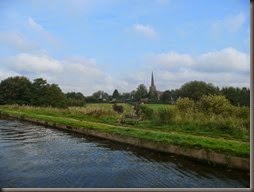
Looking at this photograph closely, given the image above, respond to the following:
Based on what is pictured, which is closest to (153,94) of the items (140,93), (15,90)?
(140,93)

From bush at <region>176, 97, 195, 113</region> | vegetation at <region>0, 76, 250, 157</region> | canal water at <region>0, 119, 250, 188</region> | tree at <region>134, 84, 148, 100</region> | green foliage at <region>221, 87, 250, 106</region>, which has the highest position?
tree at <region>134, 84, 148, 100</region>

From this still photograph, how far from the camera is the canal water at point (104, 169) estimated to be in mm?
8586

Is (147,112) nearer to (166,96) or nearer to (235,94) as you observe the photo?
(235,94)

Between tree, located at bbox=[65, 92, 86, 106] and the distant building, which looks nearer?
the distant building

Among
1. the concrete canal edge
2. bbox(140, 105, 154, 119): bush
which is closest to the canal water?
the concrete canal edge

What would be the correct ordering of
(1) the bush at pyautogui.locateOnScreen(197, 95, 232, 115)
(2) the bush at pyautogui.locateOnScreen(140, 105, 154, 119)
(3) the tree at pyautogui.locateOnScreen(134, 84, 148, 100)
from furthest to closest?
(3) the tree at pyautogui.locateOnScreen(134, 84, 148, 100) < (2) the bush at pyautogui.locateOnScreen(140, 105, 154, 119) < (1) the bush at pyautogui.locateOnScreen(197, 95, 232, 115)

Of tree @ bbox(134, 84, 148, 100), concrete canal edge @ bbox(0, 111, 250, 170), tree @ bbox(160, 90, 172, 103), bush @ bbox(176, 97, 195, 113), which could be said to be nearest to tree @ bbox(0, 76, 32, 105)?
tree @ bbox(134, 84, 148, 100)

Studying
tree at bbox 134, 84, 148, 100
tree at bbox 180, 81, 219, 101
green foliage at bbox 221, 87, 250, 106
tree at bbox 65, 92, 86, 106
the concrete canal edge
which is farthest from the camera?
tree at bbox 65, 92, 86, 106

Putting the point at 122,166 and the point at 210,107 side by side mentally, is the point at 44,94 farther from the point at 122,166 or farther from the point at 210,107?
the point at 122,166

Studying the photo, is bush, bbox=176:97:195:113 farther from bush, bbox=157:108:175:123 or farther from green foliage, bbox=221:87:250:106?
green foliage, bbox=221:87:250:106

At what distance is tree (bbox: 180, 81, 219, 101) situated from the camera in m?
38.6

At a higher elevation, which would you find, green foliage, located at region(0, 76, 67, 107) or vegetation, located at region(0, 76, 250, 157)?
green foliage, located at region(0, 76, 67, 107)

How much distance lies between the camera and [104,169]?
1003cm

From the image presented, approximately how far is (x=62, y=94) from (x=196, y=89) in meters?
21.2
